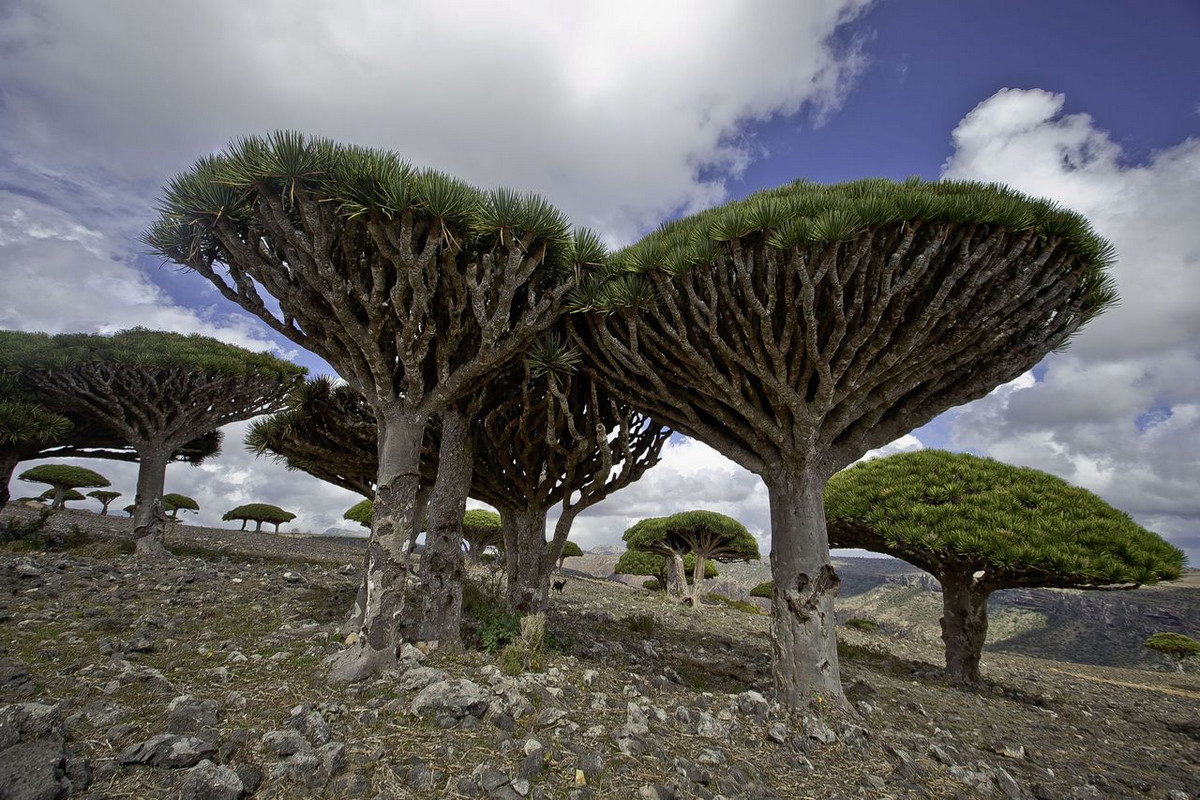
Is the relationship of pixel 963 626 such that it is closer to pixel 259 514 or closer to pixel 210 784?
pixel 210 784

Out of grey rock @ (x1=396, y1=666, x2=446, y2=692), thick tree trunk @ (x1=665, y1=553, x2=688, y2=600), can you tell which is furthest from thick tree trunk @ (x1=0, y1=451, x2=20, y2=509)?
thick tree trunk @ (x1=665, y1=553, x2=688, y2=600)

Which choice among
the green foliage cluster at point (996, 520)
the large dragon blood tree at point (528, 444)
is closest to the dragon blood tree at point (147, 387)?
the large dragon blood tree at point (528, 444)

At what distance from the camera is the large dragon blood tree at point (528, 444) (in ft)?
28.9

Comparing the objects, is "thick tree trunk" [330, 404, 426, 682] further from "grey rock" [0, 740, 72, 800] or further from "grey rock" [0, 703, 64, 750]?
"grey rock" [0, 740, 72, 800]

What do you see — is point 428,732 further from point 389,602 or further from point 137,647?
point 137,647

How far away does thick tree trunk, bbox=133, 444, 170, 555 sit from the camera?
1495 centimetres

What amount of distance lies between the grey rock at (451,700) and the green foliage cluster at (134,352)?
1532 centimetres

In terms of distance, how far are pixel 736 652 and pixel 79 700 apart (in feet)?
33.3

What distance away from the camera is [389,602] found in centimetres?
618

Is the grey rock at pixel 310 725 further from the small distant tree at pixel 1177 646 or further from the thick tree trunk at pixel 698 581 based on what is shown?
the small distant tree at pixel 1177 646

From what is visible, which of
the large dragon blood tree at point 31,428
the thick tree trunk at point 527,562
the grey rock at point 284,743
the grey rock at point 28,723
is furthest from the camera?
the large dragon blood tree at point 31,428

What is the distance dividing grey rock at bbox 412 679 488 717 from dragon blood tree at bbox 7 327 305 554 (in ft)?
47.3

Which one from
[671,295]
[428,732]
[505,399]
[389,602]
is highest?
[671,295]

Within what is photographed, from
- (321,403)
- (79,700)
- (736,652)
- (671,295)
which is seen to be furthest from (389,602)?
(736,652)
